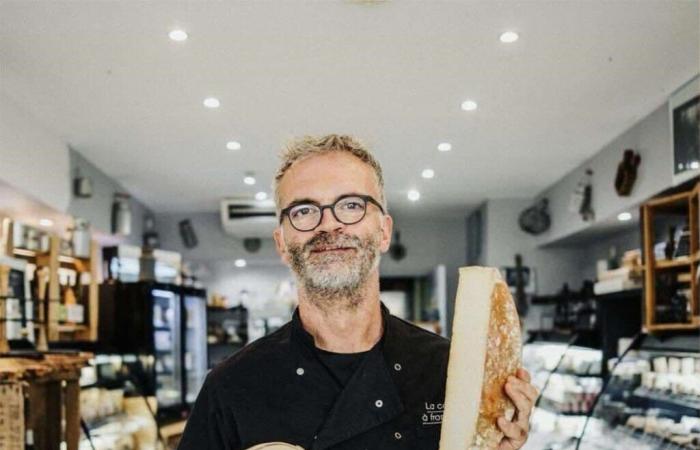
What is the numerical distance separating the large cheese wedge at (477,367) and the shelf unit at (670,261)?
3.83 m

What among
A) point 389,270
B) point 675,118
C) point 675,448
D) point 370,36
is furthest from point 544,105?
point 389,270

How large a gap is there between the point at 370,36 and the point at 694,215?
2.29 metres

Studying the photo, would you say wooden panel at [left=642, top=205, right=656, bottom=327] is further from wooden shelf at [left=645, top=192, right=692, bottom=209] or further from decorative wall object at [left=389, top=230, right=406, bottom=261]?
decorative wall object at [left=389, top=230, right=406, bottom=261]

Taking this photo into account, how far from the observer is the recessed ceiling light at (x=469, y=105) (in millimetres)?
6098

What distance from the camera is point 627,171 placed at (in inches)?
268

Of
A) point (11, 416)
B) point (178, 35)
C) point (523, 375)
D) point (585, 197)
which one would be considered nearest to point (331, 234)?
point (523, 375)

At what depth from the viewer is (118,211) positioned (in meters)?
8.84

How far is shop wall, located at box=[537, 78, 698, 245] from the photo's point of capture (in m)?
6.27

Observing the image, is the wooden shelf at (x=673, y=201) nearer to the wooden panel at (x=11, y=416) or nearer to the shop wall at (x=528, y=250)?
the wooden panel at (x=11, y=416)

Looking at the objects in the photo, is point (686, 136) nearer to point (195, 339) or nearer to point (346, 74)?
point (346, 74)

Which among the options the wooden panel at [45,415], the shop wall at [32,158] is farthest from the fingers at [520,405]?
the shop wall at [32,158]

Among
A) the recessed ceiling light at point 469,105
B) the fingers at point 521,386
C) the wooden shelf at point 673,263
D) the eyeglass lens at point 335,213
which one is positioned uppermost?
the recessed ceiling light at point 469,105

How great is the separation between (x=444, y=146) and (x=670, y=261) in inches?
106

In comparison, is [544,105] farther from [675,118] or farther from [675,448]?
[675,448]
